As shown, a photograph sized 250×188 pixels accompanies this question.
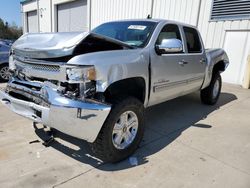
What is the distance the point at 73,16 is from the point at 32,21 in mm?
9092

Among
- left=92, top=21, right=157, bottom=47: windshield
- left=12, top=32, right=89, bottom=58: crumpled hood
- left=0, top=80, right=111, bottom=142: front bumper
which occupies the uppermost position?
left=92, top=21, right=157, bottom=47: windshield

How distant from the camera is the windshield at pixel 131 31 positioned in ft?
11.6

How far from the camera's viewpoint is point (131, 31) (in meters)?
3.82

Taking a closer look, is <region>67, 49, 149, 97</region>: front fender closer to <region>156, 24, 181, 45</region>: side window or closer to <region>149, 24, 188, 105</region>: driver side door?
<region>149, 24, 188, 105</region>: driver side door

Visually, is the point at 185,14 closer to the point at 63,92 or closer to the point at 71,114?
the point at 63,92

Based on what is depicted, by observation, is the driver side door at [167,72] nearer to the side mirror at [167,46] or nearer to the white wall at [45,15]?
the side mirror at [167,46]

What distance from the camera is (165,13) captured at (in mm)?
11633

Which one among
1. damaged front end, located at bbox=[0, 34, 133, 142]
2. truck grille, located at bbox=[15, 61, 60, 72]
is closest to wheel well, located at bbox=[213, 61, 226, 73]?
damaged front end, located at bbox=[0, 34, 133, 142]

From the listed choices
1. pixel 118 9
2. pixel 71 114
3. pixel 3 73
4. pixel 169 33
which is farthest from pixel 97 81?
pixel 118 9

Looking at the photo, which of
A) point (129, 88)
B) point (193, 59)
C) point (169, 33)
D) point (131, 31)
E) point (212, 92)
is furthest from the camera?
point (212, 92)

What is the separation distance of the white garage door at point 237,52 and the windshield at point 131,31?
277 inches

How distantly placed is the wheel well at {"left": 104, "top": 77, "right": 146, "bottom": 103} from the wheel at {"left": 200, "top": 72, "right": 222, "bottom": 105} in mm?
3042

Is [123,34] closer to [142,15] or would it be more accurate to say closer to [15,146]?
[15,146]

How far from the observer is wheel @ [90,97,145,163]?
268 cm
